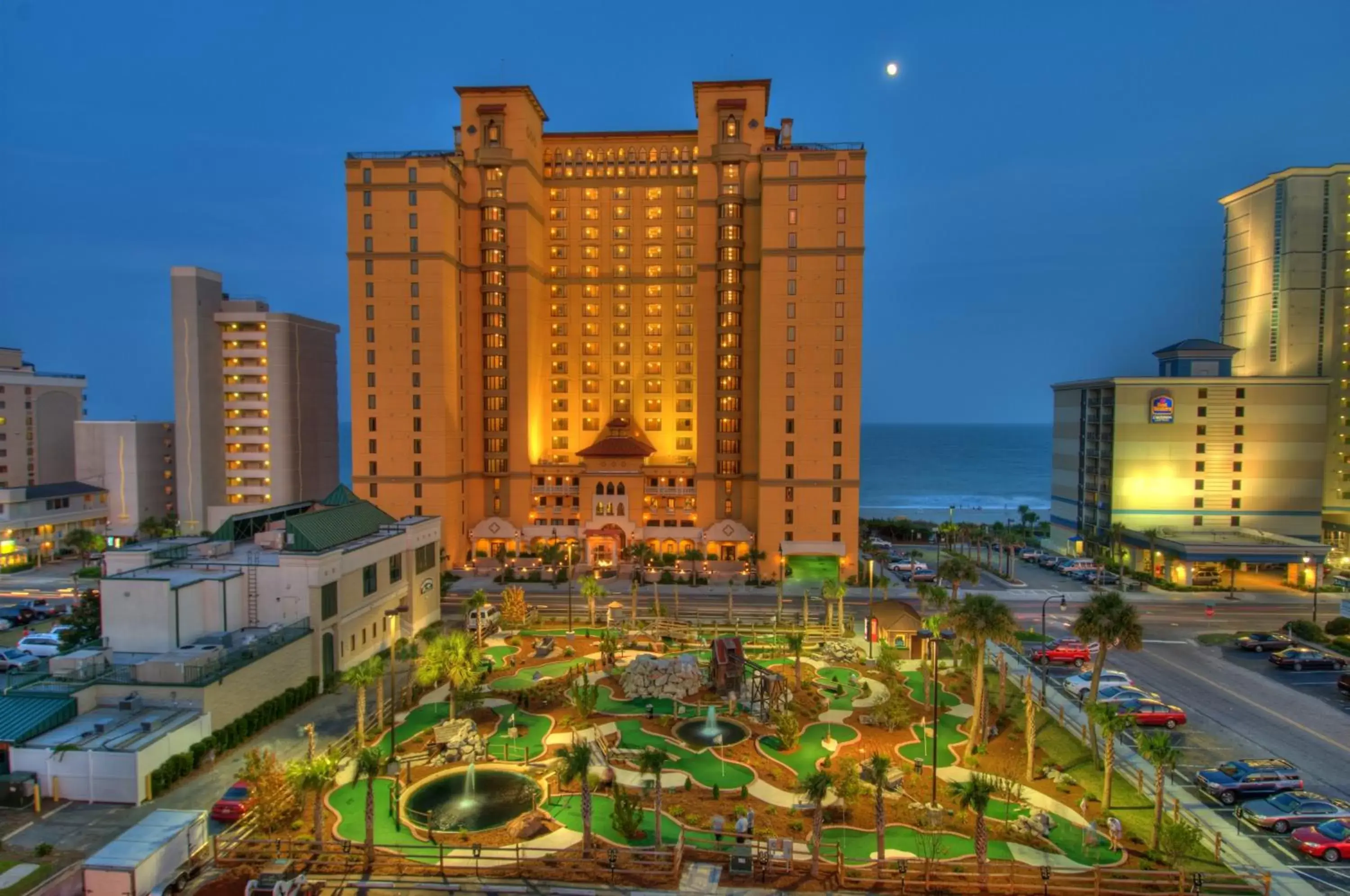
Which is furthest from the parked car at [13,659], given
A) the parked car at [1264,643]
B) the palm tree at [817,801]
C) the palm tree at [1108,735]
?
the parked car at [1264,643]

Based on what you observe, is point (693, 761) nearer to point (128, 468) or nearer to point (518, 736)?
point (518, 736)

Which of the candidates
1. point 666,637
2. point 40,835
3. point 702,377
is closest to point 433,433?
point 702,377

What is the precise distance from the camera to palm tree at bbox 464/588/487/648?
1978 inches

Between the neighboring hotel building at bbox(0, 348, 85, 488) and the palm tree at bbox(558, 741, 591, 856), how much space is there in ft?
315

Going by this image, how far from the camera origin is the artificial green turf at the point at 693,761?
31.3 m

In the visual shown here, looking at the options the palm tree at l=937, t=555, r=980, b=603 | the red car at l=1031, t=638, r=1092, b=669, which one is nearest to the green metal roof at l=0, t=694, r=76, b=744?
the palm tree at l=937, t=555, r=980, b=603

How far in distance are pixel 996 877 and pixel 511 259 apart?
71273 mm

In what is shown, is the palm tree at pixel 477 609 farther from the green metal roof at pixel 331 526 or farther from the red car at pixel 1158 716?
the red car at pixel 1158 716

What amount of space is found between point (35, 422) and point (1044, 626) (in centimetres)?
11476

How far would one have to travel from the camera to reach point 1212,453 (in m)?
75.0

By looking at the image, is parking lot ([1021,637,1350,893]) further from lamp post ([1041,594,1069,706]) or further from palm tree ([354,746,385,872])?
palm tree ([354,746,385,872])

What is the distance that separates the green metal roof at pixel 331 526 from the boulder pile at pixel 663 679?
19613 mm

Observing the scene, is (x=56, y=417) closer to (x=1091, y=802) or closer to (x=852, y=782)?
(x=852, y=782)

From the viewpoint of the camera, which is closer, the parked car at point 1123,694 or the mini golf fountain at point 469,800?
the mini golf fountain at point 469,800
